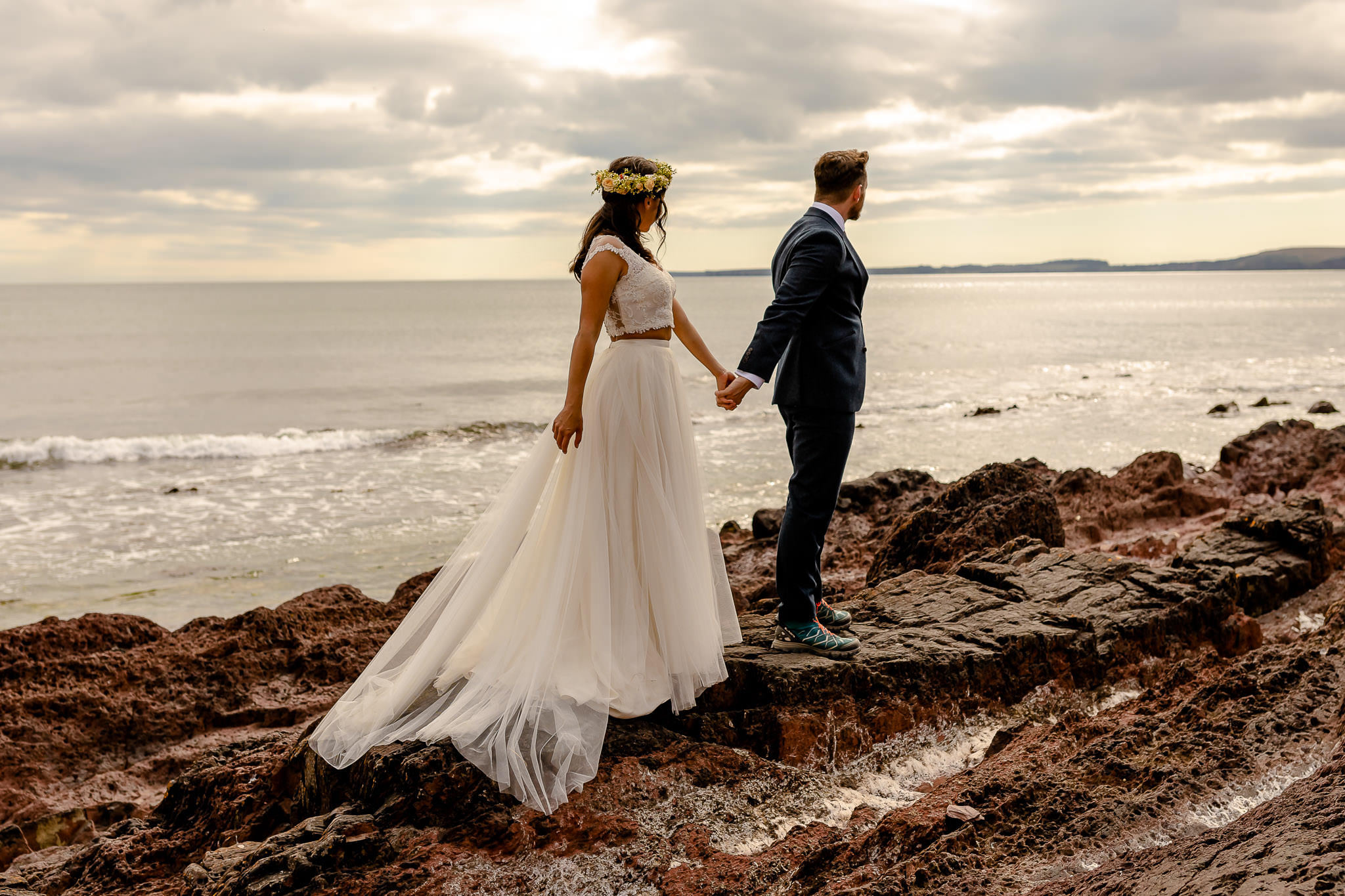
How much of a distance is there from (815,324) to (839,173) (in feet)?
2.35

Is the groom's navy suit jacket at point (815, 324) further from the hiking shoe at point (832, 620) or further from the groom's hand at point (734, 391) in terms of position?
the hiking shoe at point (832, 620)

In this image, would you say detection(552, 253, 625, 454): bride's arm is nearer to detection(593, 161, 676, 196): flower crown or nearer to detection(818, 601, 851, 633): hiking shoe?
detection(593, 161, 676, 196): flower crown

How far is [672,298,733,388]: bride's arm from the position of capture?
4.34m

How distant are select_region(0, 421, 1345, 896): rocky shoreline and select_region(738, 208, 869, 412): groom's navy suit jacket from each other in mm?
1282

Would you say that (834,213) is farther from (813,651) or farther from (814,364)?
(813,651)

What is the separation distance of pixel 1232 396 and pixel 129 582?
976 inches

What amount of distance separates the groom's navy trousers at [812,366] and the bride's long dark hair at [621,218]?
2.28 ft

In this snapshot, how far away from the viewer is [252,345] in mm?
47875

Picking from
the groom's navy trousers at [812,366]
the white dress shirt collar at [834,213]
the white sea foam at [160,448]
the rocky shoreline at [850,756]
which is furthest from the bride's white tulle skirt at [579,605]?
the white sea foam at [160,448]

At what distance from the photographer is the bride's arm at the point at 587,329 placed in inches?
157

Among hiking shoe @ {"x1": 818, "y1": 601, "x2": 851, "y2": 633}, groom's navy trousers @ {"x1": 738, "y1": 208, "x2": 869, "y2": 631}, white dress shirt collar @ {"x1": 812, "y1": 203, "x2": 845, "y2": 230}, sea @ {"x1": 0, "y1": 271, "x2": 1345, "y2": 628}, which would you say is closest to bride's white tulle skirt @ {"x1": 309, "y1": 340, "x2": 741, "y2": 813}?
groom's navy trousers @ {"x1": 738, "y1": 208, "x2": 869, "y2": 631}

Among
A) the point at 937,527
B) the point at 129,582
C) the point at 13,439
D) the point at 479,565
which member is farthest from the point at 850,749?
the point at 13,439

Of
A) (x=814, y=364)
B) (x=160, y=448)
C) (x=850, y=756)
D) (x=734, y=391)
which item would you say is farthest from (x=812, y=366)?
(x=160, y=448)

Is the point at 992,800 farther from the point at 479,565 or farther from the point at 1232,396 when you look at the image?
the point at 1232,396
